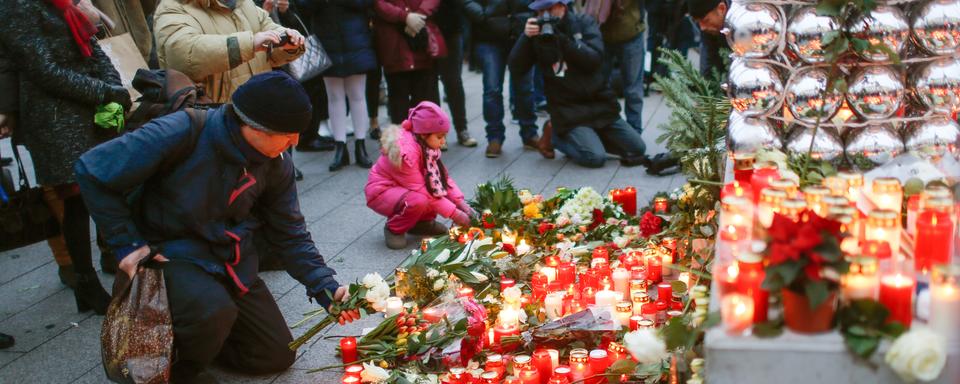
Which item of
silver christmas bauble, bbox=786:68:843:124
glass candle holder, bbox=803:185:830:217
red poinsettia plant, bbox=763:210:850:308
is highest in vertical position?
silver christmas bauble, bbox=786:68:843:124

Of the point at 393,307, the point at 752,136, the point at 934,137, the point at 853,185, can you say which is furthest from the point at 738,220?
the point at 393,307

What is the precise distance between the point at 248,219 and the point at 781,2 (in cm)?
216

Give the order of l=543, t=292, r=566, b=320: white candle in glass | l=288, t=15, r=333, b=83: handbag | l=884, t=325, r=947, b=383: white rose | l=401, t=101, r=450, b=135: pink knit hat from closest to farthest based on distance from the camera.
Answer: l=884, t=325, r=947, b=383: white rose → l=543, t=292, r=566, b=320: white candle in glass → l=401, t=101, r=450, b=135: pink knit hat → l=288, t=15, r=333, b=83: handbag

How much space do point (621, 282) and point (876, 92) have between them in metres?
1.37

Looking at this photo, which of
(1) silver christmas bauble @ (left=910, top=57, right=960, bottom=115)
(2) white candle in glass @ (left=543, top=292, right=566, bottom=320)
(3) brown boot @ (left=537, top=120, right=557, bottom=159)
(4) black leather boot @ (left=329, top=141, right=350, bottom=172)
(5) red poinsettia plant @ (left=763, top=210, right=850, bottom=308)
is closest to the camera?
(5) red poinsettia plant @ (left=763, top=210, right=850, bottom=308)

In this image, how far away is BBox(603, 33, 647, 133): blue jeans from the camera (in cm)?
732

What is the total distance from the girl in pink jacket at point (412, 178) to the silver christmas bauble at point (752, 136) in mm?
2029

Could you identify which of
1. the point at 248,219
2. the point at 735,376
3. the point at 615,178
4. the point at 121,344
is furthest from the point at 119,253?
the point at 615,178

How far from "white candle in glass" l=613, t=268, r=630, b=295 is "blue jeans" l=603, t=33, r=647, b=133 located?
350cm

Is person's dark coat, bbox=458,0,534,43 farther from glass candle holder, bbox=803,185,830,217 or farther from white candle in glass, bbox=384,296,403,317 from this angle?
glass candle holder, bbox=803,185,830,217

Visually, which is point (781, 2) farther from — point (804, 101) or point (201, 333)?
point (201, 333)

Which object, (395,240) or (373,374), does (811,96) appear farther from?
(395,240)

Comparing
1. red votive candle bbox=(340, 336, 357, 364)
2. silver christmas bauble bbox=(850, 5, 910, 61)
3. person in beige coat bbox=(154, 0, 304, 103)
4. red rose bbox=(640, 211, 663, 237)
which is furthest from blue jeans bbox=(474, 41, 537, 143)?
silver christmas bauble bbox=(850, 5, 910, 61)

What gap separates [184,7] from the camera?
4699 mm
